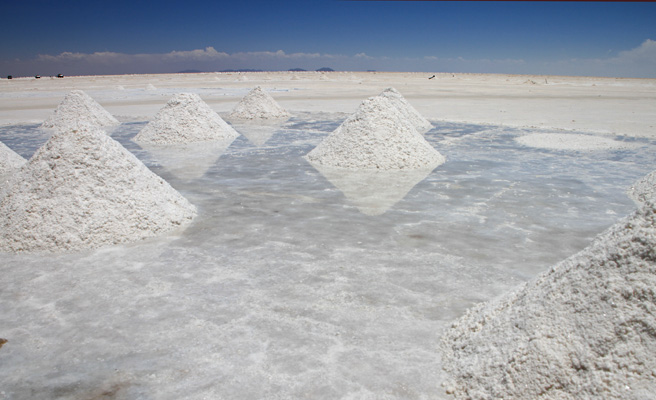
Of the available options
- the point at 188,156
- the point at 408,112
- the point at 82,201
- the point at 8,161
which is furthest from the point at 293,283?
the point at 408,112

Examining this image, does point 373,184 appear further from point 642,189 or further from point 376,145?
point 642,189

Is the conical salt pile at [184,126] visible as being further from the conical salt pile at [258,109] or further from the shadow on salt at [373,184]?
the shadow on salt at [373,184]

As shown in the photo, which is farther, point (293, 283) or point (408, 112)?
point (408, 112)

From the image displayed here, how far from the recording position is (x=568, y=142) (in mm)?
8406

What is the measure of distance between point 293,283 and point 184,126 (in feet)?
22.4

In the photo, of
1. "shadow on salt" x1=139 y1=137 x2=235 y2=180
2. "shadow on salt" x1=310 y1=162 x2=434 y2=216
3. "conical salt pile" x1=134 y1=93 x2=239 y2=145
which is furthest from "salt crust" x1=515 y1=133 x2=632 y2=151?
"conical salt pile" x1=134 y1=93 x2=239 y2=145

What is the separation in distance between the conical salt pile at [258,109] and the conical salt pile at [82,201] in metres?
8.65

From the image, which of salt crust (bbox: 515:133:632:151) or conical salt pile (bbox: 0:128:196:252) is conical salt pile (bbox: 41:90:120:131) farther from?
salt crust (bbox: 515:133:632:151)

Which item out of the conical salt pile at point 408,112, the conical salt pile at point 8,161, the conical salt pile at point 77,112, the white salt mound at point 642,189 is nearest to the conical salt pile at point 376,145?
the white salt mound at point 642,189

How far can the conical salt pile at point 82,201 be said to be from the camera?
374cm

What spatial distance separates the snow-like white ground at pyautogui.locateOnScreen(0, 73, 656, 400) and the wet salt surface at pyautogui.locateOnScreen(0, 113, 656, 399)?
0.4 inches

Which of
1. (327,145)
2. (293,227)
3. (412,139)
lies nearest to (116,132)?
(327,145)

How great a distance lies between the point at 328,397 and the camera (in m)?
2.01

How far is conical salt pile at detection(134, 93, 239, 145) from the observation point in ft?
29.3
